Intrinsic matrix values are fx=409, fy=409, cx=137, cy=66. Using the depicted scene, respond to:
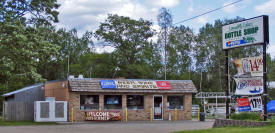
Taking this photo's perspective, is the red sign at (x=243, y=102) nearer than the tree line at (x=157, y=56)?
Yes

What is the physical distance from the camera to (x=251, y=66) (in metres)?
19.7

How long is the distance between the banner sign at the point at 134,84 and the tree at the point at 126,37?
26.0 meters

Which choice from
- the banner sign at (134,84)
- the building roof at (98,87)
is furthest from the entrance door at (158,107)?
the banner sign at (134,84)

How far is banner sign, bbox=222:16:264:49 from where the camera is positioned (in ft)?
63.9

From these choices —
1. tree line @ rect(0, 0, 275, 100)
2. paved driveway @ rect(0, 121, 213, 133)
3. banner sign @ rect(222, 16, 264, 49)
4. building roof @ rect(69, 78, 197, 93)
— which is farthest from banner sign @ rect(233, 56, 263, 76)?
tree line @ rect(0, 0, 275, 100)

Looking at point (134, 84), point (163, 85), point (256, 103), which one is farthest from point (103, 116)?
point (256, 103)

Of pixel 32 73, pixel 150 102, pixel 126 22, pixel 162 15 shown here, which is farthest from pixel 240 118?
pixel 126 22

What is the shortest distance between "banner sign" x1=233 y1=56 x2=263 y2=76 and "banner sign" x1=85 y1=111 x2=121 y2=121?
45.3 feet

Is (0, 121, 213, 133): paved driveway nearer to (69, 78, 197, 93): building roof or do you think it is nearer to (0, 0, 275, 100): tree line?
(69, 78, 197, 93): building roof

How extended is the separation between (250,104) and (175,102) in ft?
49.4

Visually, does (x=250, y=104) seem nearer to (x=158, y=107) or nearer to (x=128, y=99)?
(x=158, y=107)

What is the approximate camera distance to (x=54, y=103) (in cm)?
3056

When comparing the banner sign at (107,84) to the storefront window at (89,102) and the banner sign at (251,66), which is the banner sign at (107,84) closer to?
the storefront window at (89,102)

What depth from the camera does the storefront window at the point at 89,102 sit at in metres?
31.5
